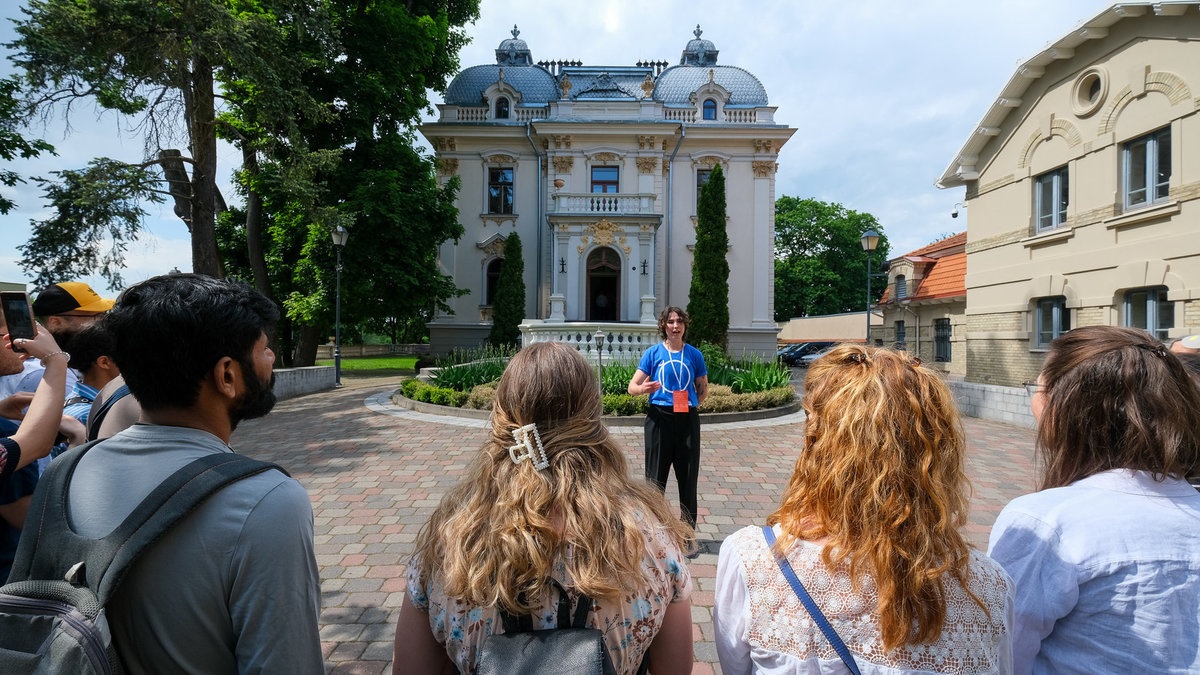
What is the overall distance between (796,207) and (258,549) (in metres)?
54.8

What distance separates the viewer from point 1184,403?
4.85 ft

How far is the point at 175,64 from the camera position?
504 inches

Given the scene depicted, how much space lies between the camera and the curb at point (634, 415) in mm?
10351

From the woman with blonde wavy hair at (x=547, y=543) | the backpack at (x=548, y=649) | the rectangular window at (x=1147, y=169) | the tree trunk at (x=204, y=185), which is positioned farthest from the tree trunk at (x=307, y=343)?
the rectangular window at (x=1147, y=169)

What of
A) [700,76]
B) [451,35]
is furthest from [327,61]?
[700,76]

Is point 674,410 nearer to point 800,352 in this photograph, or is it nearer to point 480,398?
point 480,398

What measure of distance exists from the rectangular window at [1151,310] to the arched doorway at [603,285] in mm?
16728

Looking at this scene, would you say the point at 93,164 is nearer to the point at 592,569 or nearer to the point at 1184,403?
the point at 592,569

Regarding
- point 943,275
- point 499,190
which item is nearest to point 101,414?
point 943,275

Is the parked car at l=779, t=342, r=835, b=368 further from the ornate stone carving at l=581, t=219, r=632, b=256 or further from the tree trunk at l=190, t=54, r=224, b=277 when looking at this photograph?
the tree trunk at l=190, t=54, r=224, b=277

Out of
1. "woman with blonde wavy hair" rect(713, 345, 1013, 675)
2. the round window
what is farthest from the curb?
"woman with blonde wavy hair" rect(713, 345, 1013, 675)

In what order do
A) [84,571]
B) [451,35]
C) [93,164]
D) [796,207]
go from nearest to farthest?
[84,571], [93,164], [451,35], [796,207]

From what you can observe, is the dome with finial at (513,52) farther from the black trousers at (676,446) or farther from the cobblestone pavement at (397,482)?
the black trousers at (676,446)

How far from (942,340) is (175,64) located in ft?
81.2
